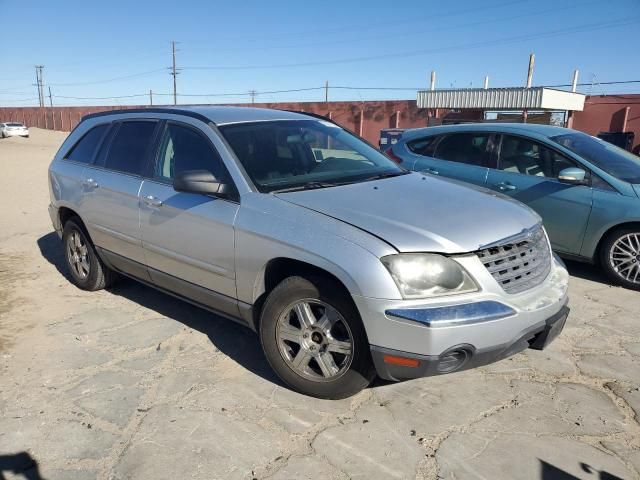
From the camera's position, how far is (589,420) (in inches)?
117

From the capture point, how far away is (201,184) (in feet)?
10.8

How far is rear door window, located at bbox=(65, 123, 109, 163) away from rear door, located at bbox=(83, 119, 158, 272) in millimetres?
167

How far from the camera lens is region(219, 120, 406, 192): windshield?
3506 mm

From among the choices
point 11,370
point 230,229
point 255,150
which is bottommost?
point 11,370

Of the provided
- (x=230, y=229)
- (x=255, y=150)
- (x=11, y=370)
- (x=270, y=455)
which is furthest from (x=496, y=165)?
(x=11, y=370)

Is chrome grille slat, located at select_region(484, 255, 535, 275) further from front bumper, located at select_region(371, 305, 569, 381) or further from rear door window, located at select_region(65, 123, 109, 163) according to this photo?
rear door window, located at select_region(65, 123, 109, 163)

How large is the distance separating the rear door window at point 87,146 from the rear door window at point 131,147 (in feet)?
1.09

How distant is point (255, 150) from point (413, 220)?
132 cm

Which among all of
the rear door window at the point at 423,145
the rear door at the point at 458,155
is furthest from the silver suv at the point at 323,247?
the rear door window at the point at 423,145

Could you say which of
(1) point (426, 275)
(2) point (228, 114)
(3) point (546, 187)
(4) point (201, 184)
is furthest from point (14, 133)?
(1) point (426, 275)

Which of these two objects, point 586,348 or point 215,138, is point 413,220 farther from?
point 586,348

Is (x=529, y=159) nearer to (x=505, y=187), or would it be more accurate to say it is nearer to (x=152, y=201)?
(x=505, y=187)

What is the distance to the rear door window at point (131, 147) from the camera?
419 cm

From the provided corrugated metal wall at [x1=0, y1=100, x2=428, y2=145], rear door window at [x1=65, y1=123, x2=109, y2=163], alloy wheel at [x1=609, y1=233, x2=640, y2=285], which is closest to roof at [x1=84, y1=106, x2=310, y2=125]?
rear door window at [x1=65, y1=123, x2=109, y2=163]
